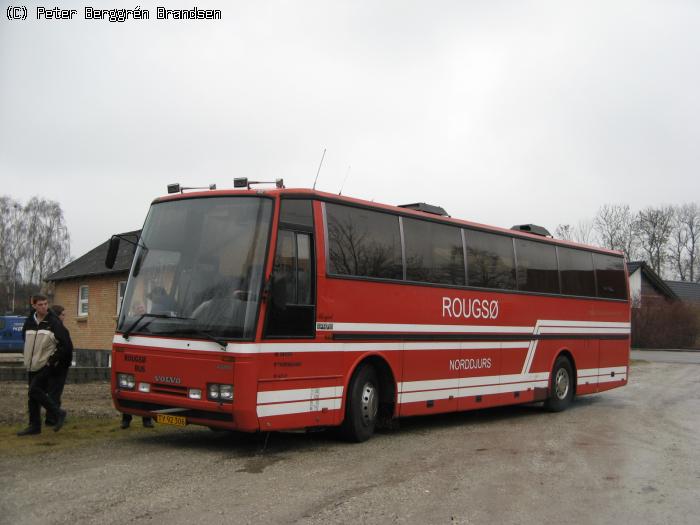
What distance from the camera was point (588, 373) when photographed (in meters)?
16.5

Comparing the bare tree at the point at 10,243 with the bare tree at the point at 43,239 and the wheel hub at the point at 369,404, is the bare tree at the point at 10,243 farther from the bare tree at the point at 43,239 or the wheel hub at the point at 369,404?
the wheel hub at the point at 369,404

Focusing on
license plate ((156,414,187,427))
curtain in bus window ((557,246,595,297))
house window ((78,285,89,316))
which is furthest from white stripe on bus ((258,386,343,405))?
house window ((78,285,89,316))

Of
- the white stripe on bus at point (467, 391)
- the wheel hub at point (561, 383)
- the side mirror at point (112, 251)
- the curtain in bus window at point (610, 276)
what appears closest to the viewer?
the side mirror at point (112, 251)

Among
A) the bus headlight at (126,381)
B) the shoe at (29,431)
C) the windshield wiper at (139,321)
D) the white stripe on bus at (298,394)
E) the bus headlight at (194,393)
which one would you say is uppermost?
the windshield wiper at (139,321)

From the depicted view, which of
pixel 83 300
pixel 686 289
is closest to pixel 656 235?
pixel 686 289

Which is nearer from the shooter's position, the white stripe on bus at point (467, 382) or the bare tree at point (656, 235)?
the white stripe on bus at point (467, 382)

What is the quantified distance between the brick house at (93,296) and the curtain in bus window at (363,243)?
17809mm

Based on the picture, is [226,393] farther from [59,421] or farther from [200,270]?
[59,421]

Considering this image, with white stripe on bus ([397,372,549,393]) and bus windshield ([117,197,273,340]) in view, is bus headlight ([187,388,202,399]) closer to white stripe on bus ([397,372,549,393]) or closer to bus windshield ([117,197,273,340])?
bus windshield ([117,197,273,340])

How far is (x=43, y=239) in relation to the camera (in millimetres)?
70062

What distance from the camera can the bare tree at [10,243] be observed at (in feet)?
223

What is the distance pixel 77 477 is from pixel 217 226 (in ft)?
11.0

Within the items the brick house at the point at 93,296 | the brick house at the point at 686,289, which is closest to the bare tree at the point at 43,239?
the brick house at the point at 93,296

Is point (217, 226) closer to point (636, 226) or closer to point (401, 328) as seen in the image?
point (401, 328)
